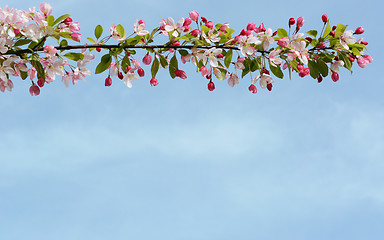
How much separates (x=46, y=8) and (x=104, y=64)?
772mm

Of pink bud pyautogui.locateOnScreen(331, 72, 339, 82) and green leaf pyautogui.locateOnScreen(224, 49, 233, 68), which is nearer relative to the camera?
green leaf pyautogui.locateOnScreen(224, 49, 233, 68)

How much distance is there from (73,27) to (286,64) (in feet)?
→ 7.76

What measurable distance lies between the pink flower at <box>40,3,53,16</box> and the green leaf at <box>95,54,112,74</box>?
673 millimetres

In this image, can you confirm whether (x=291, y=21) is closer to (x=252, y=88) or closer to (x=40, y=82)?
(x=252, y=88)

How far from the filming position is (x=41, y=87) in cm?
500

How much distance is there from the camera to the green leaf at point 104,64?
16.4ft

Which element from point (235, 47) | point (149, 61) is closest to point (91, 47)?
point (149, 61)

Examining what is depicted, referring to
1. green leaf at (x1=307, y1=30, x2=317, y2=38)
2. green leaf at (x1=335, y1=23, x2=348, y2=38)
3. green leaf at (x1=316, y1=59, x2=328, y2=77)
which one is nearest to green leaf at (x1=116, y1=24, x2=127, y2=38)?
green leaf at (x1=307, y1=30, x2=317, y2=38)

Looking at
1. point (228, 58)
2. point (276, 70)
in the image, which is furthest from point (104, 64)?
point (276, 70)

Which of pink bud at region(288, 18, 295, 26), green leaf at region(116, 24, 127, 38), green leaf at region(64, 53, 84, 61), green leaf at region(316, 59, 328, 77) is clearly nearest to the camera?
green leaf at region(116, 24, 127, 38)

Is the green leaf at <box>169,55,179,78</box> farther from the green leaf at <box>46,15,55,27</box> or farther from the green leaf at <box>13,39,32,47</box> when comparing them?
the green leaf at <box>13,39,32,47</box>

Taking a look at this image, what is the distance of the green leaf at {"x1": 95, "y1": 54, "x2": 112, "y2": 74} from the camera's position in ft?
16.4

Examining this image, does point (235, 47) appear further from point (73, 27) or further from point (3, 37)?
point (3, 37)

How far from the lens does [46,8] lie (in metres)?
4.70
